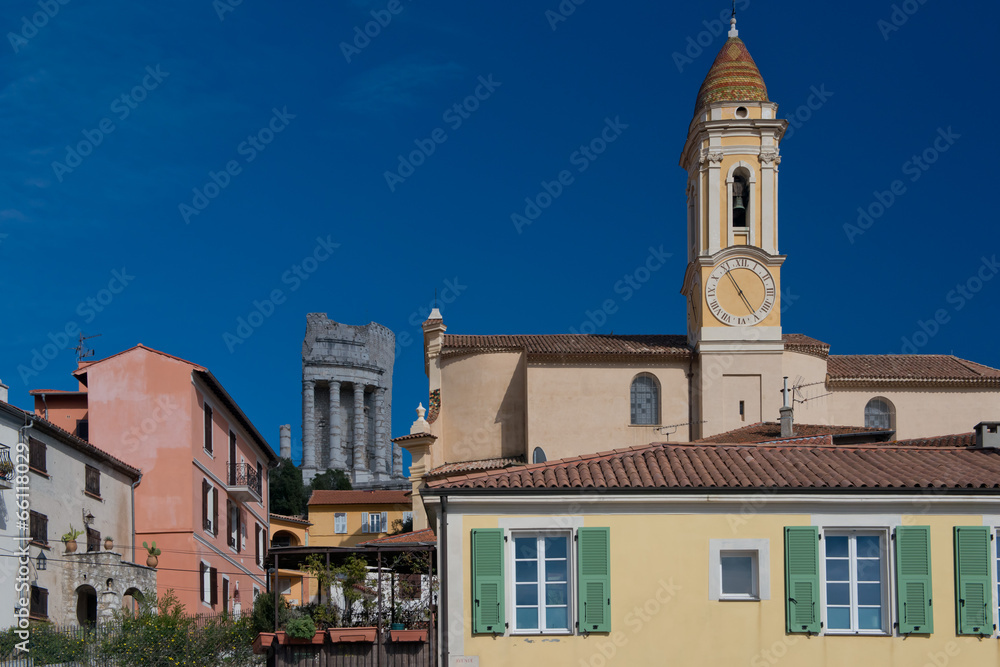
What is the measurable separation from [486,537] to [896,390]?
33.1 metres

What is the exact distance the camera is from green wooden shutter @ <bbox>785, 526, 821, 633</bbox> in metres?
20.3

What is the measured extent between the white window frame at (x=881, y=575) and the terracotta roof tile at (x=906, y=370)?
96.2 feet

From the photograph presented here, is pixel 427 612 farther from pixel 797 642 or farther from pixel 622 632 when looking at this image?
pixel 797 642

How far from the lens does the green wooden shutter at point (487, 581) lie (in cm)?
2023

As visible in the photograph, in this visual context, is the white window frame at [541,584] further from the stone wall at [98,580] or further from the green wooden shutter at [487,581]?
the stone wall at [98,580]

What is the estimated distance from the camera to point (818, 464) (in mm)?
22281

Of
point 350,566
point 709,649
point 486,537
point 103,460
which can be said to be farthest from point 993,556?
point 103,460

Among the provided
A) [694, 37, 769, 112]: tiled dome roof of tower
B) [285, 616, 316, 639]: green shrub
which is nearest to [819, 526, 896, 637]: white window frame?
[285, 616, 316, 639]: green shrub

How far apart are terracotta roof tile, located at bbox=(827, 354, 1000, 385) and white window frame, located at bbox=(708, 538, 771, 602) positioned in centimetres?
2986

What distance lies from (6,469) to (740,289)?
2904cm

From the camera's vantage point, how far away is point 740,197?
166 feet

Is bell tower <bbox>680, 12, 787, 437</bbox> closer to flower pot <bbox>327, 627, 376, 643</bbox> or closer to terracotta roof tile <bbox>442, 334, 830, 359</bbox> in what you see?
terracotta roof tile <bbox>442, 334, 830, 359</bbox>

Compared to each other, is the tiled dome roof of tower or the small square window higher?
the tiled dome roof of tower

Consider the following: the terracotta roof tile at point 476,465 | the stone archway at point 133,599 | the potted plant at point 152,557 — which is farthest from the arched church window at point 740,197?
the stone archway at point 133,599
